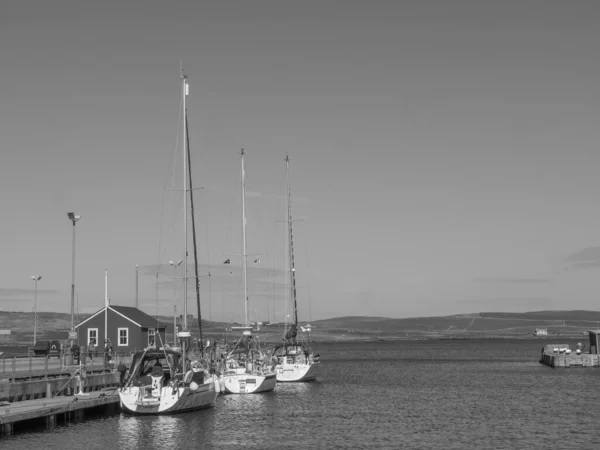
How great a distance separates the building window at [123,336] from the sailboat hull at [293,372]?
15653 millimetres

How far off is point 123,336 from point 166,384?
3237 centimetres

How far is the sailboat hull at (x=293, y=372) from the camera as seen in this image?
260 feet

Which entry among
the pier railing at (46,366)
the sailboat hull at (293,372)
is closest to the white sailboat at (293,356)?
the sailboat hull at (293,372)

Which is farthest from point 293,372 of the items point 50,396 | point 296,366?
point 50,396

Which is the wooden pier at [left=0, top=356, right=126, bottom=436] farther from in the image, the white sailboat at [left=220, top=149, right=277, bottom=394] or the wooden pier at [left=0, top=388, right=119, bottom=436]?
the white sailboat at [left=220, top=149, right=277, bottom=394]

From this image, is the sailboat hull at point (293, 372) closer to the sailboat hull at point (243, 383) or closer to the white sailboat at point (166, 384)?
the sailboat hull at point (243, 383)

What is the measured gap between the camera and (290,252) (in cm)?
8856

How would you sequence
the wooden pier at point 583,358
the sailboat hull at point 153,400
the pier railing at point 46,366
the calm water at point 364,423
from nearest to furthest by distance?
the calm water at point 364,423, the sailboat hull at point 153,400, the pier railing at point 46,366, the wooden pier at point 583,358

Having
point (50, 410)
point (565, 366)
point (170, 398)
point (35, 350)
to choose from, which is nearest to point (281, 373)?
point (35, 350)

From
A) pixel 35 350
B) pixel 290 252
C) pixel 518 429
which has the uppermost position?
pixel 290 252

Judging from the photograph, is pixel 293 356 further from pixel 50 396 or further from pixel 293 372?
pixel 50 396

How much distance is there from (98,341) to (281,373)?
18967 mm

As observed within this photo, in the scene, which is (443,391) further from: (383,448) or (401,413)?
(383,448)

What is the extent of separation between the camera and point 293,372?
80.1 meters
